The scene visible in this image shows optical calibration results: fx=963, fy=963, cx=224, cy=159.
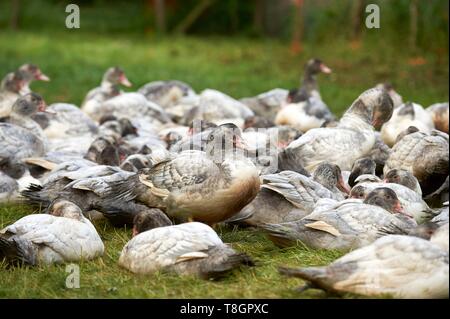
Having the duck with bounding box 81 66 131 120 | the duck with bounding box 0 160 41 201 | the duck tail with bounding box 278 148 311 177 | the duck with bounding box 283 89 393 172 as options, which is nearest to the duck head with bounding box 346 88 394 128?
the duck with bounding box 283 89 393 172

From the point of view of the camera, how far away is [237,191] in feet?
21.7

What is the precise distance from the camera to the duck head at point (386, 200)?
21.9 feet

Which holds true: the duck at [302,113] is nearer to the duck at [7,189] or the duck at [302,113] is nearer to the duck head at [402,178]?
the duck head at [402,178]

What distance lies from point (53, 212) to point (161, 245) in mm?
1112

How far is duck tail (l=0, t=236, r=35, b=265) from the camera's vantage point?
6.03 metres

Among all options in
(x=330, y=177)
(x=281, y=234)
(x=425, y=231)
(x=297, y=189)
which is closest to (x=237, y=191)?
(x=281, y=234)

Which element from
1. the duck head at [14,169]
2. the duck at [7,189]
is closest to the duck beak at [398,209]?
the duck at [7,189]

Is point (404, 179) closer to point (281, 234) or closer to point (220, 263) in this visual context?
point (281, 234)

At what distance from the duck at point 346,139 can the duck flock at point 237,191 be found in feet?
0.04

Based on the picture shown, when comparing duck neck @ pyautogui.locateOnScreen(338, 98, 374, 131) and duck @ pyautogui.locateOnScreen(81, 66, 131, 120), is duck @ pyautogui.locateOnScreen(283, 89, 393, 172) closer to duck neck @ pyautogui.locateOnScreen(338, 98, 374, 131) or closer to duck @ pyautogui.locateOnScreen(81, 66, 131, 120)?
duck neck @ pyautogui.locateOnScreen(338, 98, 374, 131)

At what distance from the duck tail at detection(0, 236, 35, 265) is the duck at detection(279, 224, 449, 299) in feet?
5.73
